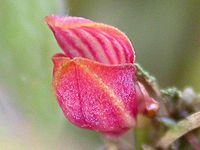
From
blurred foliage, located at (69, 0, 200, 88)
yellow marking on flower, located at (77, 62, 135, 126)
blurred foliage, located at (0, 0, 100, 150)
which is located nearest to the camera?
yellow marking on flower, located at (77, 62, 135, 126)

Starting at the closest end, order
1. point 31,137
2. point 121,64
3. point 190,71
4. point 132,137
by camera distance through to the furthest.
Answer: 1. point 121,64
2. point 132,137
3. point 31,137
4. point 190,71

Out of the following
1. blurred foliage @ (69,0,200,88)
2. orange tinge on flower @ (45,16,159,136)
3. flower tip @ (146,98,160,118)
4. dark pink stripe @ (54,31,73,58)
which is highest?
blurred foliage @ (69,0,200,88)

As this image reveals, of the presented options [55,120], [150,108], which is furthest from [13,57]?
[150,108]

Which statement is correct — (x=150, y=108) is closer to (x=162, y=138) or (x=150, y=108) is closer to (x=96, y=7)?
(x=162, y=138)

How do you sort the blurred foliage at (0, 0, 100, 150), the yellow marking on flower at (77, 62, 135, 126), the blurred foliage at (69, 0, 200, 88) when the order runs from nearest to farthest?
the yellow marking on flower at (77, 62, 135, 126)
the blurred foliage at (0, 0, 100, 150)
the blurred foliage at (69, 0, 200, 88)

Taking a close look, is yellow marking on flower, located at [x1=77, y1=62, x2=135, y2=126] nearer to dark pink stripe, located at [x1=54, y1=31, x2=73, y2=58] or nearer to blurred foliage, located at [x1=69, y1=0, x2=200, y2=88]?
dark pink stripe, located at [x1=54, y1=31, x2=73, y2=58]

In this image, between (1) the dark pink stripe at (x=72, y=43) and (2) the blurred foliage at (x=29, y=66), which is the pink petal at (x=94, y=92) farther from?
(2) the blurred foliage at (x=29, y=66)

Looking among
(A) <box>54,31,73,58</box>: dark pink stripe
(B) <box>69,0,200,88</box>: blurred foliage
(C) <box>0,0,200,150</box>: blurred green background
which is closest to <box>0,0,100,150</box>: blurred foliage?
(C) <box>0,0,200,150</box>: blurred green background

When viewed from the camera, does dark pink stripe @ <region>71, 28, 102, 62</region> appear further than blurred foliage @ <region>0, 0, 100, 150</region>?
No
